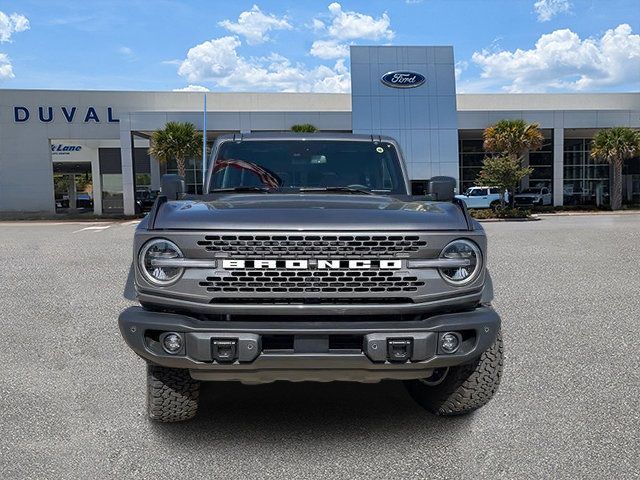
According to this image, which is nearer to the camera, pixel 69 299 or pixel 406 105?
pixel 69 299

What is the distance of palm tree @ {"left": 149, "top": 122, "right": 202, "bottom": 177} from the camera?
32969 millimetres

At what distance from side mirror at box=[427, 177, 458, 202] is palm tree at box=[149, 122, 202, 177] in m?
29.9

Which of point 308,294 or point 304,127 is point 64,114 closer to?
point 304,127

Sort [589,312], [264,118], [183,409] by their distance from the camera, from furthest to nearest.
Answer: [264,118] < [589,312] < [183,409]

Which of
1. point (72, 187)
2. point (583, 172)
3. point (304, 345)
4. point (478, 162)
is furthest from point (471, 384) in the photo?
point (72, 187)

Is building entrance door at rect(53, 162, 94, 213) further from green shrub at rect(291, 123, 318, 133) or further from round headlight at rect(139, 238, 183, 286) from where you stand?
round headlight at rect(139, 238, 183, 286)

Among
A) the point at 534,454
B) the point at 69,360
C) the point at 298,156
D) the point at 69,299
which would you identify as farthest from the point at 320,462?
the point at 69,299

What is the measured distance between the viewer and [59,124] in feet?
125

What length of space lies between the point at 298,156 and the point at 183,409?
228 cm

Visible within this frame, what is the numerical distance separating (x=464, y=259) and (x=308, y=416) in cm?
159

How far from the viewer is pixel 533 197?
39906 millimetres

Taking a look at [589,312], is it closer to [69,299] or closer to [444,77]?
[69,299]

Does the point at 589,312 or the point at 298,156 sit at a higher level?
the point at 298,156

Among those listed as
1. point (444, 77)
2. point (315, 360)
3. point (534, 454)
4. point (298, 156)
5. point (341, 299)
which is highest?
point (444, 77)
